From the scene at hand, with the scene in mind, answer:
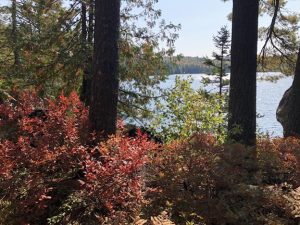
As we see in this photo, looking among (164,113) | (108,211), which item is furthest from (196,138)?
(164,113)

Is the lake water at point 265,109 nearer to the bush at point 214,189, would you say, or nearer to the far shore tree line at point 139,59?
the far shore tree line at point 139,59

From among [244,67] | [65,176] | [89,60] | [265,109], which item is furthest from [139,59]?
[265,109]

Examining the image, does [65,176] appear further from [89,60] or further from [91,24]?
[91,24]

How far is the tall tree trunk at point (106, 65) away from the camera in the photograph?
516 cm

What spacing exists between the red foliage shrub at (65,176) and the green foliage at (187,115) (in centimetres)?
271

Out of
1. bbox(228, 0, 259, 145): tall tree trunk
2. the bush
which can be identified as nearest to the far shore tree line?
bbox(228, 0, 259, 145): tall tree trunk

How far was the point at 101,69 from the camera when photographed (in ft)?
17.1

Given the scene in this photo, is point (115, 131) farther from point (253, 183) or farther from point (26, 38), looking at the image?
point (26, 38)

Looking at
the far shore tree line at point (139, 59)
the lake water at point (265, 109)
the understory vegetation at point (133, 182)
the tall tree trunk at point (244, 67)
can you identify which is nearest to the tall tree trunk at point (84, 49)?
the far shore tree line at point (139, 59)

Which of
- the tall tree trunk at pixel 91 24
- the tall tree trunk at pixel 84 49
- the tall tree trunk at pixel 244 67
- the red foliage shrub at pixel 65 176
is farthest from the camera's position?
the tall tree trunk at pixel 91 24

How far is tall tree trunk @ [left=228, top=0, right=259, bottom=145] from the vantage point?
267 inches

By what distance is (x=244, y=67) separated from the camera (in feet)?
22.5

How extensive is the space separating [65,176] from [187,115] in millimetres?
3413

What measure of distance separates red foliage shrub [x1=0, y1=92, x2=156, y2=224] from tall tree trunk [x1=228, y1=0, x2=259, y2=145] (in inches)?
125
